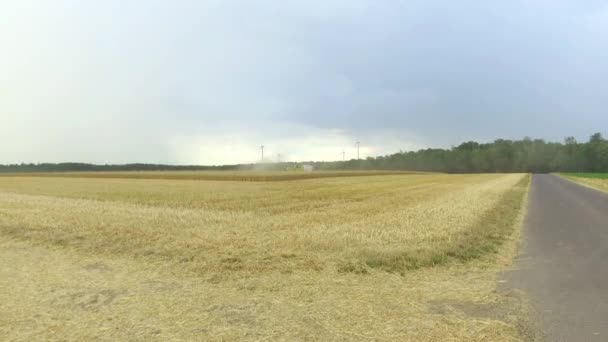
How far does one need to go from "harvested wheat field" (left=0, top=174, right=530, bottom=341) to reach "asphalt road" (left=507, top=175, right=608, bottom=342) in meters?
0.39

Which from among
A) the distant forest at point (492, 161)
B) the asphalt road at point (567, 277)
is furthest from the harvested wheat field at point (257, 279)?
the distant forest at point (492, 161)

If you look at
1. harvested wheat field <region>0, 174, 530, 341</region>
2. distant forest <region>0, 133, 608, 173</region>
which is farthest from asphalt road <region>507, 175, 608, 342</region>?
distant forest <region>0, 133, 608, 173</region>

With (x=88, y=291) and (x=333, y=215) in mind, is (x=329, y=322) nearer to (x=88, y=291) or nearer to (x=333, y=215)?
(x=88, y=291)

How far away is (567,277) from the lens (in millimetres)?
7645

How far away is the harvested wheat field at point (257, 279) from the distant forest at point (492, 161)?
130 meters

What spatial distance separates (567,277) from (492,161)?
182 m

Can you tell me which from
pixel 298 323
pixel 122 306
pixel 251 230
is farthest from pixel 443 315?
pixel 251 230

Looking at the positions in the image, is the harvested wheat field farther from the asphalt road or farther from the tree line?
the tree line

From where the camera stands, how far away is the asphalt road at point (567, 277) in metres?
5.29

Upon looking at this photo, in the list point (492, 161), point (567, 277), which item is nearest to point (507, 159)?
point (492, 161)

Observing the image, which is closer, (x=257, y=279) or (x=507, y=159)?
(x=257, y=279)

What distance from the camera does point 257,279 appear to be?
25.0 ft

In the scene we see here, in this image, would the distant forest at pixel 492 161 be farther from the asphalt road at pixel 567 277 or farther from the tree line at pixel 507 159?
the asphalt road at pixel 567 277

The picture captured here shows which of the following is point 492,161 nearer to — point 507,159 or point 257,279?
point 507,159
